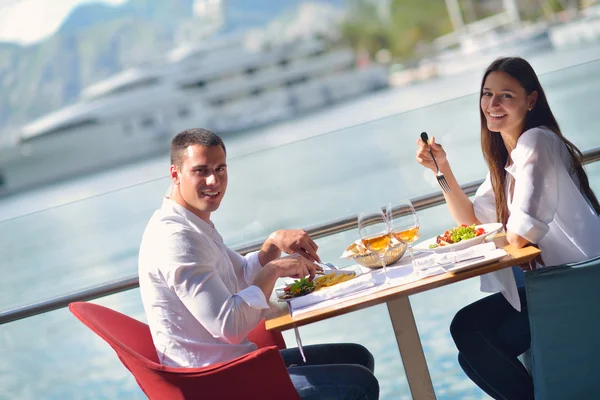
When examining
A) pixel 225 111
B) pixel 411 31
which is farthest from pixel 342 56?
pixel 225 111

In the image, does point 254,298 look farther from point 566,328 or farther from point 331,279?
point 566,328

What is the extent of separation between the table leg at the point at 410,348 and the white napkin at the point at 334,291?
156 mm

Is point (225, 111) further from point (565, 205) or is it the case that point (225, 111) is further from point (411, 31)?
point (565, 205)

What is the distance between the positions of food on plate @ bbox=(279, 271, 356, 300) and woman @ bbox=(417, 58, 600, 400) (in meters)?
0.33

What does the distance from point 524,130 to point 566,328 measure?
655mm

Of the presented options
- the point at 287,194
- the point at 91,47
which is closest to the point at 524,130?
the point at 287,194

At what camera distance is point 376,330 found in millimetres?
2834

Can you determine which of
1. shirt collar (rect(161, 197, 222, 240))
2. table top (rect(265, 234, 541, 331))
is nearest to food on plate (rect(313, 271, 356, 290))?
table top (rect(265, 234, 541, 331))

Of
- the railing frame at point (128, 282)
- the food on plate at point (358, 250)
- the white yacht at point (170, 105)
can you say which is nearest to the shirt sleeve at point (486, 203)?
the railing frame at point (128, 282)

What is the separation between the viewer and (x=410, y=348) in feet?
6.77

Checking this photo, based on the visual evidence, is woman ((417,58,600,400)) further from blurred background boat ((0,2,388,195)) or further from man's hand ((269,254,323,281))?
blurred background boat ((0,2,388,195))

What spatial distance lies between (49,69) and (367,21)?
43.9 ft

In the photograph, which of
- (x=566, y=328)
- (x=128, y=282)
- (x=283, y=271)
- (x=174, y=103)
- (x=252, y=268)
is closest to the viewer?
(x=566, y=328)

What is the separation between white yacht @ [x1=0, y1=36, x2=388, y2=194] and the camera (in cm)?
2914
